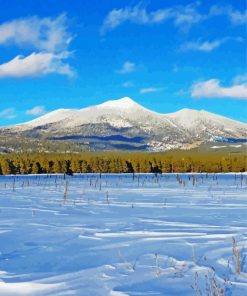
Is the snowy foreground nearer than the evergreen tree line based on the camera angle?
Yes

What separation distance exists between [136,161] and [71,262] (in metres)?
128

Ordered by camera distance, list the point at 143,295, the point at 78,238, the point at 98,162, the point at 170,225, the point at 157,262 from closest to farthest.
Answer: the point at 143,295 → the point at 157,262 → the point at 78,238 → the point at 170,225 → the point at 98,162

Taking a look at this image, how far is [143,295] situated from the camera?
6.44 metres

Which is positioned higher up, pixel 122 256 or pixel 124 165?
pixel 124 165

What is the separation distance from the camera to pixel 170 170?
136 m

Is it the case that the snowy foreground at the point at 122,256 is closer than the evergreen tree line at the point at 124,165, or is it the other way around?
the snowy foreground at the point at 122,256

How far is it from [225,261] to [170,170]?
127482mm

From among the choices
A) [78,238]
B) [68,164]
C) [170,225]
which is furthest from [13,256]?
[68,164]

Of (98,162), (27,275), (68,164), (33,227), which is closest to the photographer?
(27,275)

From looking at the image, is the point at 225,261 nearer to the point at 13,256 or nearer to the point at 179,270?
the point at 179,270

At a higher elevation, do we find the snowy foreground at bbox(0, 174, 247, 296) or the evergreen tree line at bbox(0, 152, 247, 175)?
the evergreen tree line at bbox(0, 152, 247, 175)

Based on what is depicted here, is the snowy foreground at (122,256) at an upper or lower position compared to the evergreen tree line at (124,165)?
lower

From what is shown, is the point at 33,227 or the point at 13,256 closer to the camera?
the point at 13,256

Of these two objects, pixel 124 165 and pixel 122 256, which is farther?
pixel 124 165
